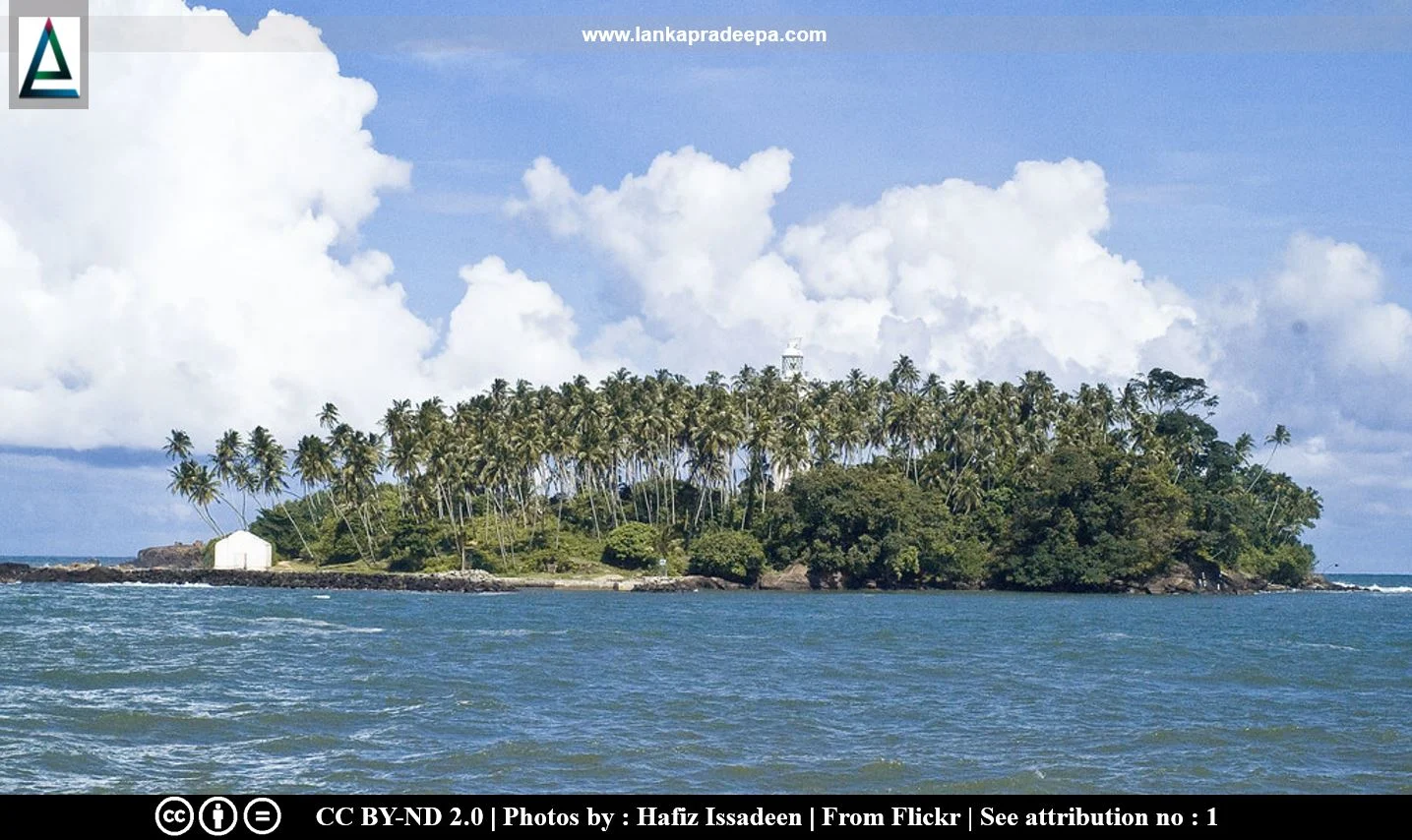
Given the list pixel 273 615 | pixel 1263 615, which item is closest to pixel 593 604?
pixel 273 615

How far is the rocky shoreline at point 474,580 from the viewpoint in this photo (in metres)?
101

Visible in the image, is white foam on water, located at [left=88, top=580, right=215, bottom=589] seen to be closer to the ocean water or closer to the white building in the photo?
the white building

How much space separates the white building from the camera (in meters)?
112

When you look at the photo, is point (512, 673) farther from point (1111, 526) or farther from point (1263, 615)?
point (1111, 526)

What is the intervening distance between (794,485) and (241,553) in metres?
46.4
